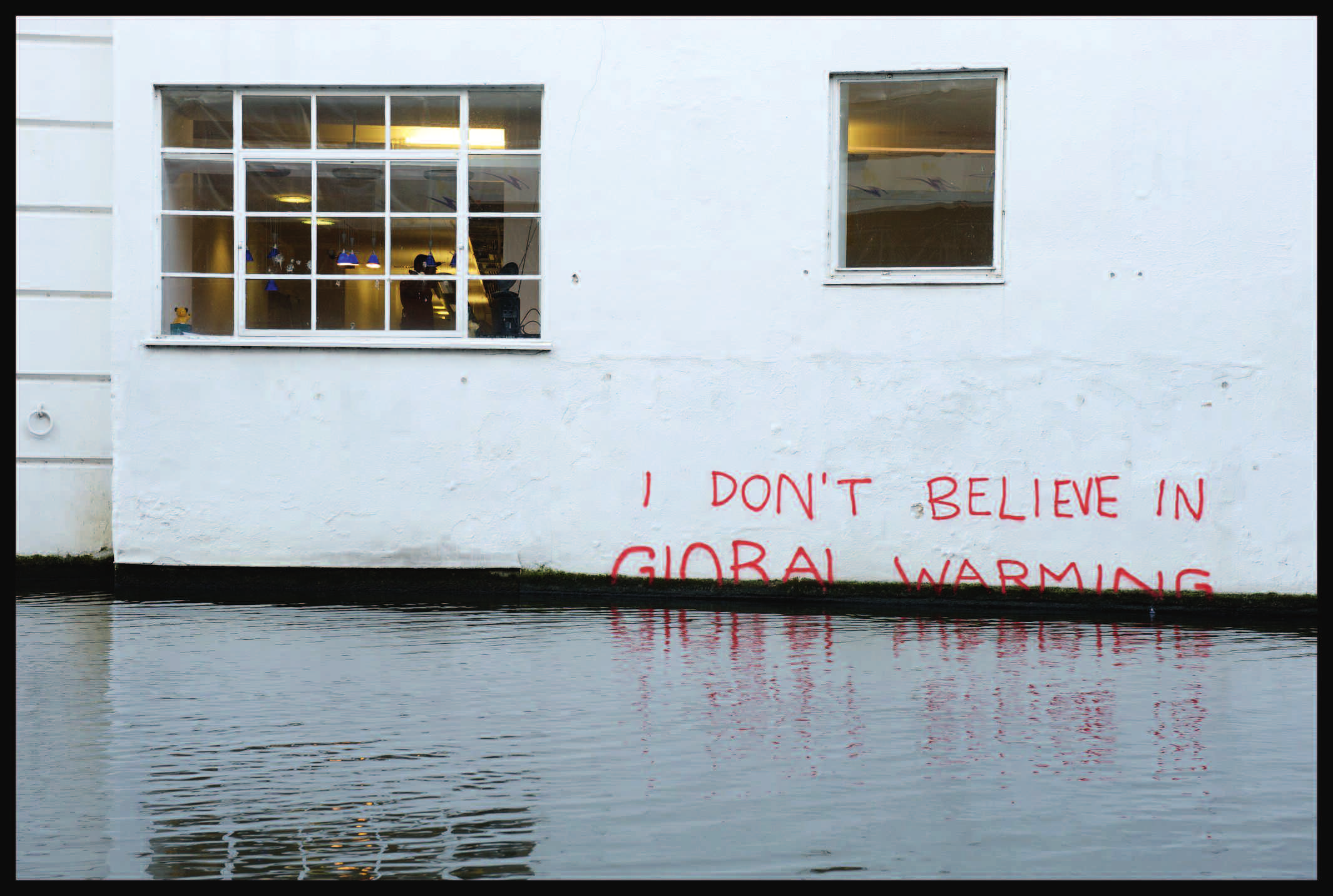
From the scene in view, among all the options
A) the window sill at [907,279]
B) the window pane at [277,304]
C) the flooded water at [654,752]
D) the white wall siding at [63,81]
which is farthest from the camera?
the white wall siding at [63,81]

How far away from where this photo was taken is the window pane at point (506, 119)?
30.1 ft

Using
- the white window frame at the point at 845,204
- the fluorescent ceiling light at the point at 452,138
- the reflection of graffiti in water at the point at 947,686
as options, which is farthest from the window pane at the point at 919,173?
the reflection of graffiti in water at the point at 947,686

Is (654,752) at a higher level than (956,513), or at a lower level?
lower

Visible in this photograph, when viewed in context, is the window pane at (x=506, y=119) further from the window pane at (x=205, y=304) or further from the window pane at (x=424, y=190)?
the window pane at (x=205, y=304)

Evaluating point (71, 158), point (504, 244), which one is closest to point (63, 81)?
point (71, 158)

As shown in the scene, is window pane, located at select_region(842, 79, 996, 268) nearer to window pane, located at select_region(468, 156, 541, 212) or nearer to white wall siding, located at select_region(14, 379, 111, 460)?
window pane, located at select_region(468, 156, 541, 212)

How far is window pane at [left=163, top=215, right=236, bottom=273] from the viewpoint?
934cm

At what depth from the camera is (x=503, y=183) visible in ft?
30.4

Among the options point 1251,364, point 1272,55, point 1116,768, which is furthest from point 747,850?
point 1272,55

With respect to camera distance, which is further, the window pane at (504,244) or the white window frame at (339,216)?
the window pane at (504,244)

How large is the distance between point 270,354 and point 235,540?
4.24 ft

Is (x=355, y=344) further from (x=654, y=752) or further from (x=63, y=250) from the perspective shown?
(x=654, y=752)

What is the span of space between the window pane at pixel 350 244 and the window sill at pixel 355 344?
1.78 feet

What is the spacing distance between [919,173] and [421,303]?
3.52 m
